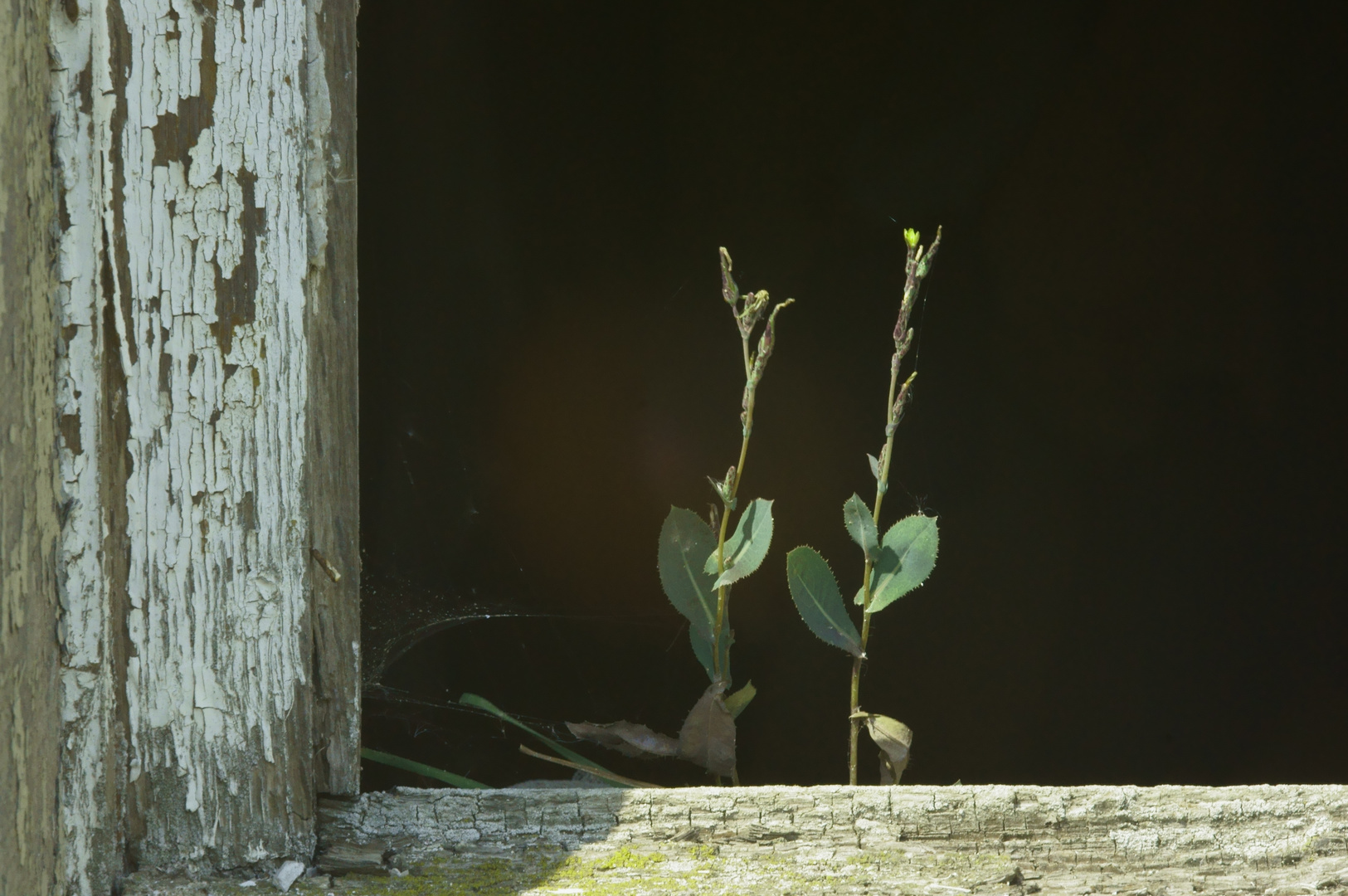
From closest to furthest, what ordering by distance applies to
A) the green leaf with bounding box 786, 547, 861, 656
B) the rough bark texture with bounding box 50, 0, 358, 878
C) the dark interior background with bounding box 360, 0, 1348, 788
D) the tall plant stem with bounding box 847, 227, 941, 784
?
the rough bark texture with bounding box 50, 0, 358, 878, the tall plant stem with bounding box 847, 227, 941, 784, the green leaf with bounding box 786, 547, 861, 656, the dark interior background with bounding box 360, 0, 1348, 788

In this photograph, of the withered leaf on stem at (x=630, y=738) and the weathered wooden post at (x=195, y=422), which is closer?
the weathered wooden post at (x=195, y=422)

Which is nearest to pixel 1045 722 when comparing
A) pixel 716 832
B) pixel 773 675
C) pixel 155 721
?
pixel 773 675

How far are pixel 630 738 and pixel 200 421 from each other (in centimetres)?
55

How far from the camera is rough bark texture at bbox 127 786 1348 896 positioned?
0.74m

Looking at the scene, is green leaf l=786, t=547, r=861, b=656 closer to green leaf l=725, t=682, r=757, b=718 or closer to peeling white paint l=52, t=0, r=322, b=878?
green leaf l=725, t=682, r=757, b=718

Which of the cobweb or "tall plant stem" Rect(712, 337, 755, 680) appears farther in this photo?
the cobweb

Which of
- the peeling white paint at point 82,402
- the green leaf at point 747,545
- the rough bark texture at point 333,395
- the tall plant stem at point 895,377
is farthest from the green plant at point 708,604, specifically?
the peeling white paint at point 82,402

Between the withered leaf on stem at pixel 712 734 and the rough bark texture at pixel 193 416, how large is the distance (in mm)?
388

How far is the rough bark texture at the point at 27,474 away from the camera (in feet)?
1.93

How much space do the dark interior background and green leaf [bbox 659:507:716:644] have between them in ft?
1.69

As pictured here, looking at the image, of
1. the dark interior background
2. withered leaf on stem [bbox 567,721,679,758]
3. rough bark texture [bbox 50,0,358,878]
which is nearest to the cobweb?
the dark interior background

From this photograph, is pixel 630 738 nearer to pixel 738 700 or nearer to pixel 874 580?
pixel 738 700

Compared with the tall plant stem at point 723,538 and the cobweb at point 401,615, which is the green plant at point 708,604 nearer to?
the tall plant stem at point 723,538

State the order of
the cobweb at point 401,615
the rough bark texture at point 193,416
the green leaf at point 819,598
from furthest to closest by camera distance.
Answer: the cobweb at point 401,615, the green leaf at point 819,598, the rough bark texture at point 193,416
